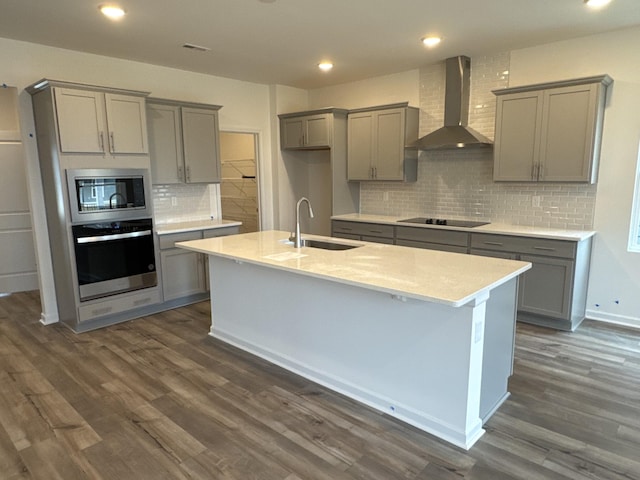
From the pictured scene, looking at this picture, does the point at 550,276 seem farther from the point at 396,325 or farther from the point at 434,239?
the point at 396,325

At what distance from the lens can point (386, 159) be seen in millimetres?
5195

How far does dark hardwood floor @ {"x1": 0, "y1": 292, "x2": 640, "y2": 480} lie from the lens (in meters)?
2.13

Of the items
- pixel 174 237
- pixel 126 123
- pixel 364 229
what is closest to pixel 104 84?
pixel 126 123

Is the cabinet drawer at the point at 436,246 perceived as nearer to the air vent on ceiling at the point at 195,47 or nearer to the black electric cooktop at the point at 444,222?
the black electric cooktop at the point at 444,222

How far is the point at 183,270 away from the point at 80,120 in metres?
1.81

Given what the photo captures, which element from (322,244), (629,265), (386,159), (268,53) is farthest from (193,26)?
(629,265)

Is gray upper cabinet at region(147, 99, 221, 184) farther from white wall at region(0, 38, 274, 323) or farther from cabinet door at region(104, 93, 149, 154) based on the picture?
white wall at region(0, 38, 274, 323)

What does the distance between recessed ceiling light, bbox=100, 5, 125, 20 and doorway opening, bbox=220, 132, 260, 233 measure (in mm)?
3645

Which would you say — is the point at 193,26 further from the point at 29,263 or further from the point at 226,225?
the point at 29,263

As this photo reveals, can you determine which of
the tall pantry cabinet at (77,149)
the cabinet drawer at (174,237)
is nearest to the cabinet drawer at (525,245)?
the cabinet drawer at (174,237)

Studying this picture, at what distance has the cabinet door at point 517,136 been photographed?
13.1ft

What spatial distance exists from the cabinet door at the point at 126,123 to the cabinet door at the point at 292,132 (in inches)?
84.6

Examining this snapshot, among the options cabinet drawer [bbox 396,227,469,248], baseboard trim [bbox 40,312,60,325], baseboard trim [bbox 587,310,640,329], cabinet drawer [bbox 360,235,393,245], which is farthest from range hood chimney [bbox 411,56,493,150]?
baseboard trim [bbox 40,312,60,325]

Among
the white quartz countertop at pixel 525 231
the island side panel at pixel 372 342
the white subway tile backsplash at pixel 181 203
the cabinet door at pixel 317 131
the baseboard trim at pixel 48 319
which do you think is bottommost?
the baseboard trim at pixel 48 319
